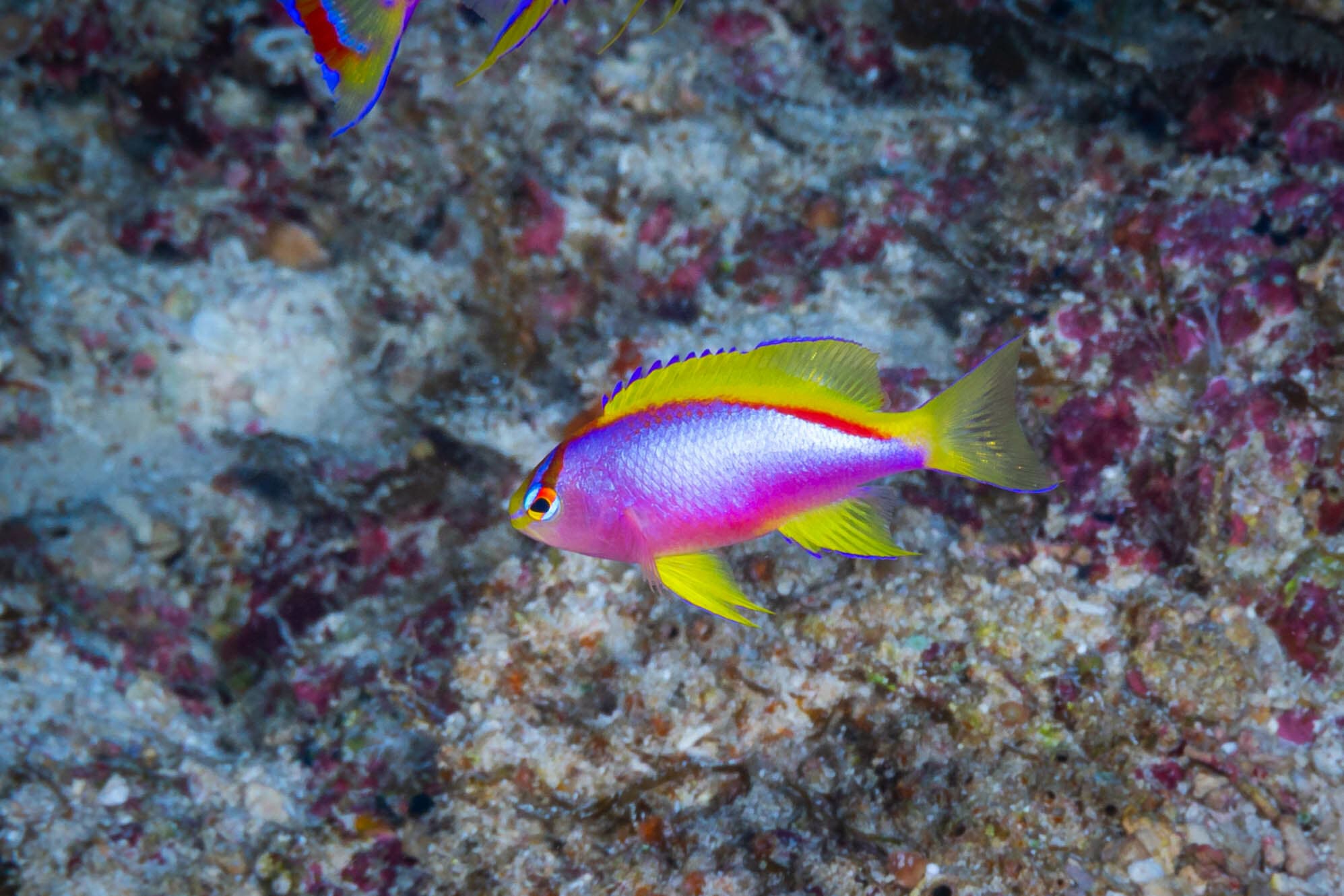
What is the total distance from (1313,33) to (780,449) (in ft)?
9.48

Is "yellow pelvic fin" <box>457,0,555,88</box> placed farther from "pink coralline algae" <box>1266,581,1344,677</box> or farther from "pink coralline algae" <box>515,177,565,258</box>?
"pink coralline algae" <box>1266,581,1344,677</box>

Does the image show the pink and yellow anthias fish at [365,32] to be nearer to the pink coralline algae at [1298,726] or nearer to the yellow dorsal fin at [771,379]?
the yellow dorsal fin at [771,379]

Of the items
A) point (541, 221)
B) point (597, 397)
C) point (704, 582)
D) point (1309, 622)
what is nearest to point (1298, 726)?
point (1309, 622)

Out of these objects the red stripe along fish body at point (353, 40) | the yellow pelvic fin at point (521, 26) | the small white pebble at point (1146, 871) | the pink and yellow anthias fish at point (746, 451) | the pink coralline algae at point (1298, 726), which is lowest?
the small white pebble at point (1146, 871)

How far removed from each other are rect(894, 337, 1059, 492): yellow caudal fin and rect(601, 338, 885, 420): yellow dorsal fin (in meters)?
0.19

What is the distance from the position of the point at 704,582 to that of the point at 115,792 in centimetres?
284

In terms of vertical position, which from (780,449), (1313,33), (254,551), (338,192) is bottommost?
(254,551)

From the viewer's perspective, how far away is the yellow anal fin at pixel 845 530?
6.56 ft

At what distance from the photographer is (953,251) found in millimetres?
3254

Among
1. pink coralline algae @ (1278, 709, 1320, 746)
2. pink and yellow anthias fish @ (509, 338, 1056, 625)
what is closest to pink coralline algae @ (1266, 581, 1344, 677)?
pink coralline algae @ (1278, 709, 1320, 746)

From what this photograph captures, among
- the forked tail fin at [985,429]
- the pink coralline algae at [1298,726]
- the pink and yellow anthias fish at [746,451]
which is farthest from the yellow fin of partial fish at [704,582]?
the pink coralline algae at [1298,726]

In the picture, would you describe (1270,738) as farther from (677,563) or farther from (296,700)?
(296,700)

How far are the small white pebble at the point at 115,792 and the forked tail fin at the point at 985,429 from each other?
3447mm

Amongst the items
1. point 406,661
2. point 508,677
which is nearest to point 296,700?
point 406,661
